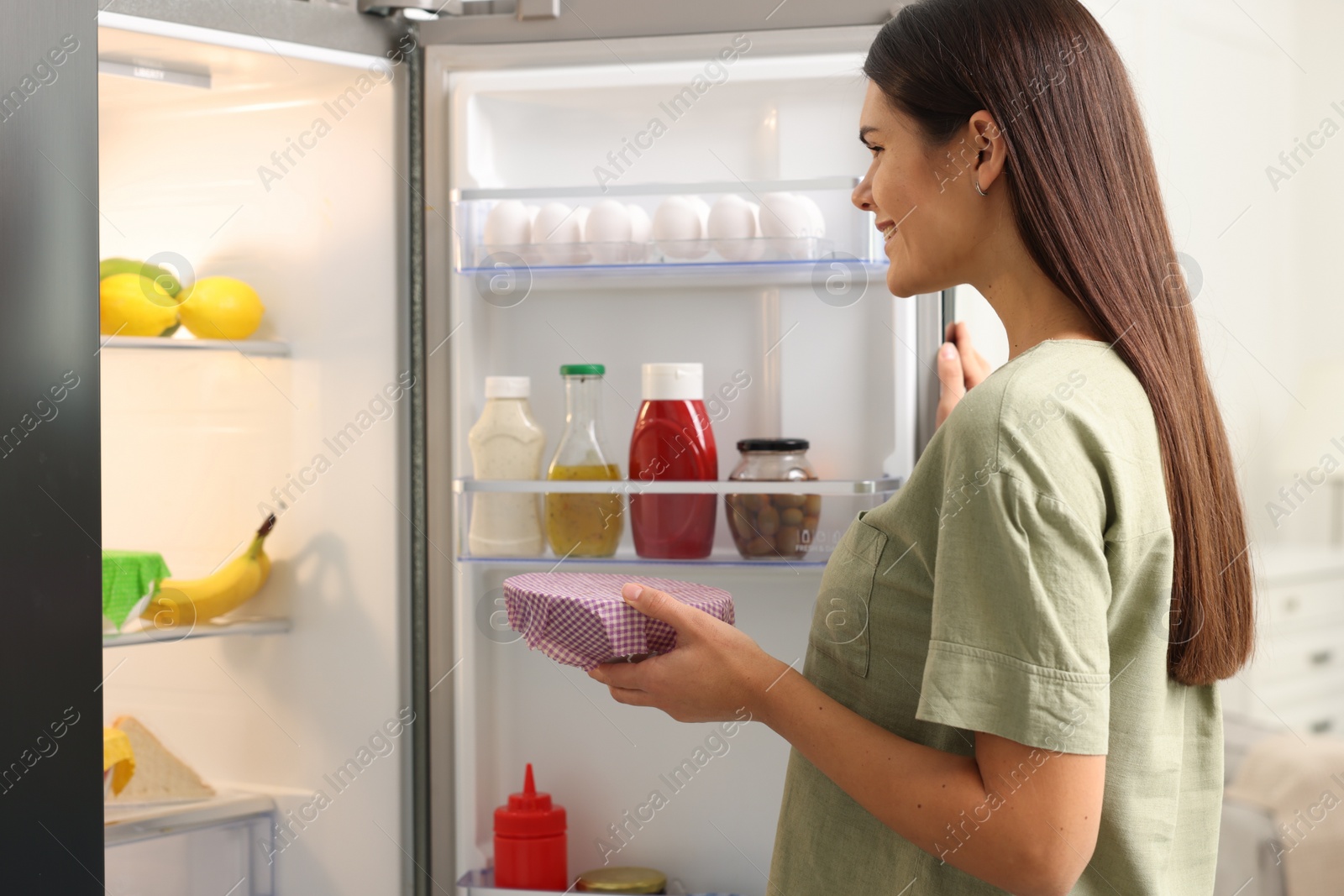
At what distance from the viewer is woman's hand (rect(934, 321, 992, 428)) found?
1.13 meters

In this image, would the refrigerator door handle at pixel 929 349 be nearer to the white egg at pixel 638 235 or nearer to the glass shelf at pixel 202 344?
the white egg at pixel 638 235

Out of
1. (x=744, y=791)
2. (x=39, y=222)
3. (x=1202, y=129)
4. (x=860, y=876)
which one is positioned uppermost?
(x=1202, y=129)

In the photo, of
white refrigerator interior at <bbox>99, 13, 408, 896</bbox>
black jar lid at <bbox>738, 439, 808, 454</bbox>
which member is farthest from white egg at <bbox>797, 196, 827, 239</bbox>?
white refrigerator interior at <bbox>99, 13, 408, 896</bbox>

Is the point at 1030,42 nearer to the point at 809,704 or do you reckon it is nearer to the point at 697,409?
the point at 809,704

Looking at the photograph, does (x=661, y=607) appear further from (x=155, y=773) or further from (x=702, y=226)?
(x=155, y=773)

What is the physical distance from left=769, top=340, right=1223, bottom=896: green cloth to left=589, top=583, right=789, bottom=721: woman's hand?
2.1 inches

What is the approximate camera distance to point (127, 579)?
3.97ft

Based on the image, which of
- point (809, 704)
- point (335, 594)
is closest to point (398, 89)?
point (335, 594)

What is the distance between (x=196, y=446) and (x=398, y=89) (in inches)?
19.9

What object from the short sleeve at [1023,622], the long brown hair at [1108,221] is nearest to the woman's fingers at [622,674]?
the short sleeve at [1023,622]

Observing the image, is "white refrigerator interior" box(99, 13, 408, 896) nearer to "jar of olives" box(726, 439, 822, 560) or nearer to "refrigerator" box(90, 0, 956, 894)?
"refrigerator" box(90, 0, 956, 894)

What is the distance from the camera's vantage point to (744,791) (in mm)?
1254

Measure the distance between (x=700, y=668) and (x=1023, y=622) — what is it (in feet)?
0.71

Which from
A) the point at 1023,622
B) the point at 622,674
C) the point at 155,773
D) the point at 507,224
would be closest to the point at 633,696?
the point at 622,674
